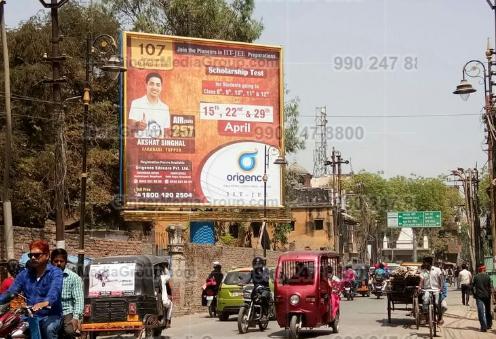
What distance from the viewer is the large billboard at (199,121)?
33.2m

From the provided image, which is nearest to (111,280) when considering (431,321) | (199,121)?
(431,321)

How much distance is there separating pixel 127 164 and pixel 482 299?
17.4 metres

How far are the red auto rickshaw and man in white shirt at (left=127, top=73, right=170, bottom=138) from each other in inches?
639

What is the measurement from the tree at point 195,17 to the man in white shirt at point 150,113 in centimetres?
1135

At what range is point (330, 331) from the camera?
1938cm

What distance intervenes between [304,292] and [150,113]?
58.6 feet

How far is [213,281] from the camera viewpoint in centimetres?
2620

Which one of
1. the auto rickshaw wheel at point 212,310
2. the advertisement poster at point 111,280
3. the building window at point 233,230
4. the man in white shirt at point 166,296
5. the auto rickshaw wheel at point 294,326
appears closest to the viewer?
the advertisement poster at point 111,280

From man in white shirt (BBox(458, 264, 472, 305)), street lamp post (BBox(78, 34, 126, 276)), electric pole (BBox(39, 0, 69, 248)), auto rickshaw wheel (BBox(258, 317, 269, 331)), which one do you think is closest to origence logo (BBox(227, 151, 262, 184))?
man in white shirt (BBox(458, 264, 472, 305))

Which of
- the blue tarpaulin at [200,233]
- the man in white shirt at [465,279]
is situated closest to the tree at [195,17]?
the blue tarpaulin at [200,233]

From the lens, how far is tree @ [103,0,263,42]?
1748 inches

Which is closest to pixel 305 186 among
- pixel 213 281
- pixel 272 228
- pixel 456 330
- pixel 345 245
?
pixel 345 245

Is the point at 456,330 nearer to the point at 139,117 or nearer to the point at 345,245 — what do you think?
the point at 139,117

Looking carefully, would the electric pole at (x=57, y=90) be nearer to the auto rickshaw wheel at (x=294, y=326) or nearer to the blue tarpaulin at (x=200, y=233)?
the auto rickshaw wheel at (x=294, y=326)
